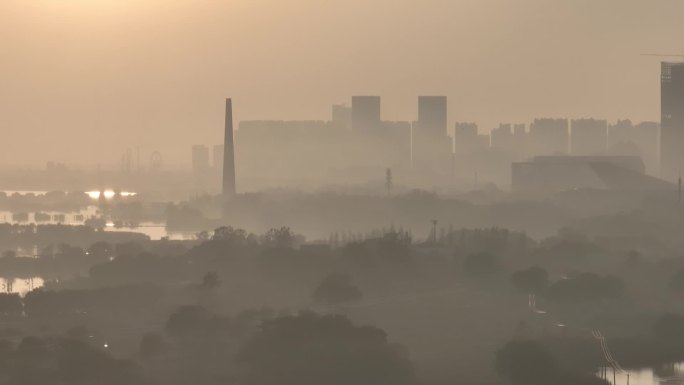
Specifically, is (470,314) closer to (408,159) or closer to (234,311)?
(234,311)

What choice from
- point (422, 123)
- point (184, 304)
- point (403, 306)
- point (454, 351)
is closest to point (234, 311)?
point (184, 304)

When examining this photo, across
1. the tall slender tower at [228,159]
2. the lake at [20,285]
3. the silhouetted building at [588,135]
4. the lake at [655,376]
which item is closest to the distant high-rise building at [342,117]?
the silhouetted building at [588,135]

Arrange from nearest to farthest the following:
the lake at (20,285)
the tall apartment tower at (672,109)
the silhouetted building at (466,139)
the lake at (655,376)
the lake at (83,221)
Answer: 1. the lake at (655,376)
2. the lake at (20,285)
3. the lake at (83,221)
4. the tall apartment tower at (672,109)
5. the silhouetted building at (466,139)

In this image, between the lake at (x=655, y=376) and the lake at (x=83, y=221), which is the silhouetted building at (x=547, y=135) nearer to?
the lake at (x=83, y=221)

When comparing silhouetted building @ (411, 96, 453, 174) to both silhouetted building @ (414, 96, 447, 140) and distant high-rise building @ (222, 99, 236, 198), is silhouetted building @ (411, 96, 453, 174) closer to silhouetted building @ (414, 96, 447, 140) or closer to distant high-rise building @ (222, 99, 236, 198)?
silhouetted building @ (414, 96, 447, 140)

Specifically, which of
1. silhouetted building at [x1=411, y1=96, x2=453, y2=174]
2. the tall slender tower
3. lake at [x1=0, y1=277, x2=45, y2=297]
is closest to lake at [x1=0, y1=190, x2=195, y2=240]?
the tall slender tower

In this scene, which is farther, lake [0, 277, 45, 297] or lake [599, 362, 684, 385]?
lake [0, 277, 45, 297]
